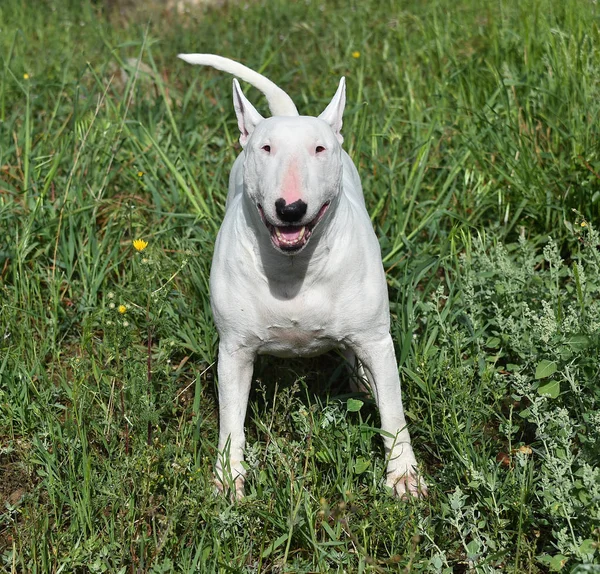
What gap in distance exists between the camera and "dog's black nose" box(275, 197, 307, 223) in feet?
9.43

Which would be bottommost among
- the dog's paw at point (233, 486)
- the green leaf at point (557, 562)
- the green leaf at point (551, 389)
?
the dog's paw at point (233, 486)

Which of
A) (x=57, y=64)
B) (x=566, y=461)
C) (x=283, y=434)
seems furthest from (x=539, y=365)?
(x=57, y=64)

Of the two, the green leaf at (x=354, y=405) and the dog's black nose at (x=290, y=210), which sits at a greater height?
the dog's black nose at (x=290, y=210)

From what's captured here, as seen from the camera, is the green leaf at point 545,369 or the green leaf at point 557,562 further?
the green leaf at point 545,369

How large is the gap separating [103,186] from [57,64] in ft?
6.47

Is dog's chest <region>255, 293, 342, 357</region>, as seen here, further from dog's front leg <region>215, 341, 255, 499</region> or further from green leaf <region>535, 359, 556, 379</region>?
green leaf <region>535, 359, 556, 379</region>

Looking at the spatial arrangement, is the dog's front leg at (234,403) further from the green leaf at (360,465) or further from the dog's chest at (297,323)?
the green leaf at (360,465)

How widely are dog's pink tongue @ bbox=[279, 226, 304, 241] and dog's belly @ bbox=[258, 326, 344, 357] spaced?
18.0 inches

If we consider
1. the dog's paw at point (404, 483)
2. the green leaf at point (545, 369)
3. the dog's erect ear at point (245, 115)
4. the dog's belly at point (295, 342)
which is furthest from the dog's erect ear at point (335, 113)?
the dog's paw at point (404, 483)

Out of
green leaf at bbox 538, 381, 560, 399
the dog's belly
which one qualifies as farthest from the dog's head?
green leaf at bbox 538, 381, 560, 399

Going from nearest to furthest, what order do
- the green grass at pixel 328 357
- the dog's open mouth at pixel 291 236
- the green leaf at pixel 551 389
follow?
the dog's open mouth at pixel 291 236 → the green grass at pixel 328 357 → the green leaf at pixel 551 389

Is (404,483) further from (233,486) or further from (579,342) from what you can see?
(579,342)

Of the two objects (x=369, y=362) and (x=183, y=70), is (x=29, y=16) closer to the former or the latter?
(x=183, y=70)

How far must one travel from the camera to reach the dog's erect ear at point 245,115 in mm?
3316
